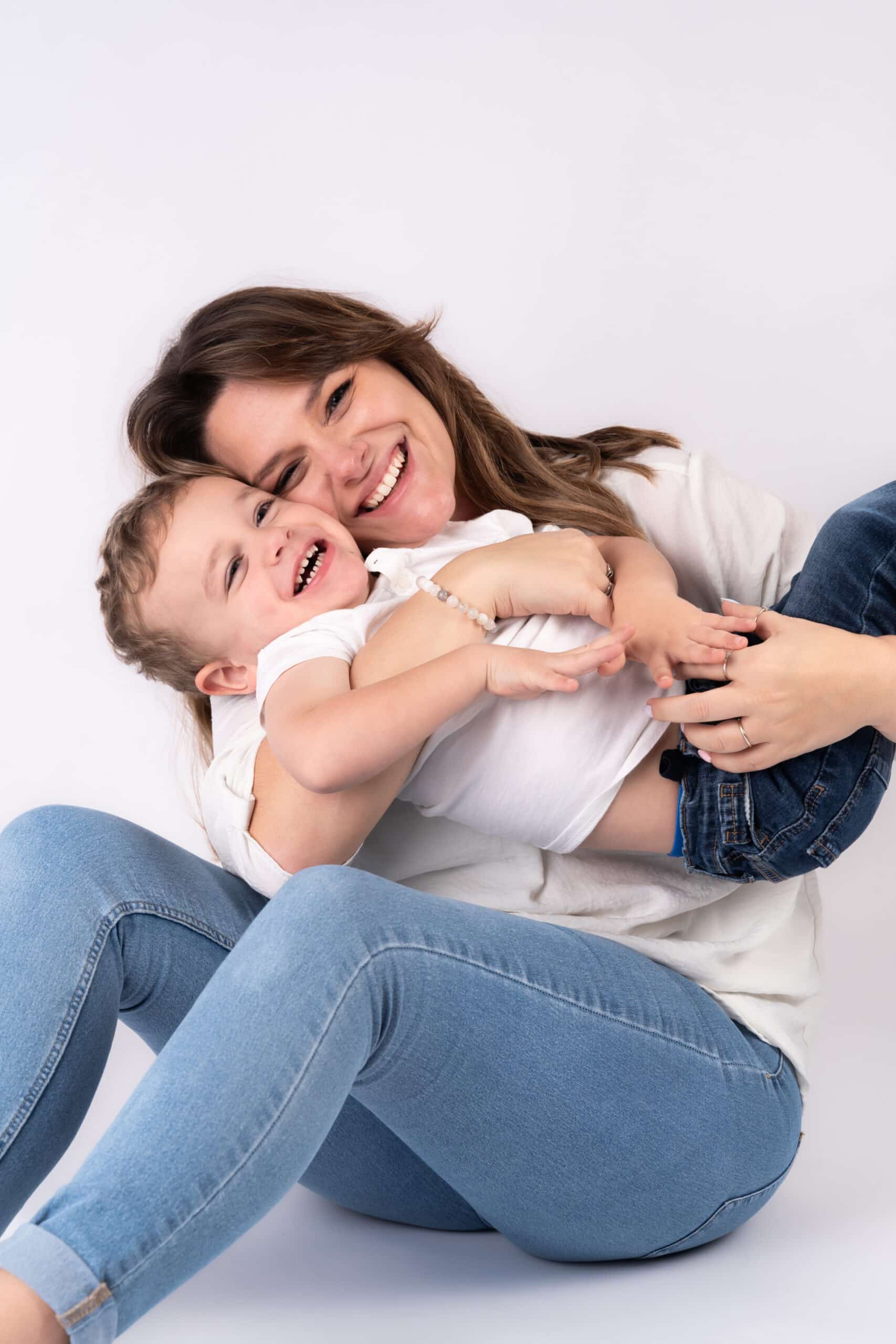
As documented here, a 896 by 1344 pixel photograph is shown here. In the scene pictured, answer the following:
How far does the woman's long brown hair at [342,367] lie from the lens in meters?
1.69

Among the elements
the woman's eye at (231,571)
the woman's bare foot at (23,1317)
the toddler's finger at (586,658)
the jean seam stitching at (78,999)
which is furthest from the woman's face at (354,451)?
the woman's bare foot at (23,1317)

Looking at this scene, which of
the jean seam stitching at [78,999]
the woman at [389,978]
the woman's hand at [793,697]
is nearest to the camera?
the woman at [389,978]

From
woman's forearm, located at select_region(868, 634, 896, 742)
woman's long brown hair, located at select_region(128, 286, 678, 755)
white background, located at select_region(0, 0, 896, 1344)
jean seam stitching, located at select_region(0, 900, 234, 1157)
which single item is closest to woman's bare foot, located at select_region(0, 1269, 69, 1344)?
jean seam stitching, located at select_region(0, 900, 234, 1157)

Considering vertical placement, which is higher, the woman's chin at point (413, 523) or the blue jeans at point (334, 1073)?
the woman's chin at point (413, 523)

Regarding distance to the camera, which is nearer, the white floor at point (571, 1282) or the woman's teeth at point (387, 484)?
the white floor at point (571, 1282)

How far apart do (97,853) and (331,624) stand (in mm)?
358

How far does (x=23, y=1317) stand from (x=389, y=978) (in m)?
0.38

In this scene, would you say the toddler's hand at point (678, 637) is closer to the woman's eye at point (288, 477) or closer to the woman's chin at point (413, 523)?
the woman's chin at point (413, 523)

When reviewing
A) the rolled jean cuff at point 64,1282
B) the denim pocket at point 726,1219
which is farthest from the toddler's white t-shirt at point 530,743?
the rolled jean cuff at point 64,1282

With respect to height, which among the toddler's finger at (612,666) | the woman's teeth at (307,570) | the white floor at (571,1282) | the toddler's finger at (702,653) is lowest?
the white floor at (571,1282)

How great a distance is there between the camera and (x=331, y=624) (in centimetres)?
144

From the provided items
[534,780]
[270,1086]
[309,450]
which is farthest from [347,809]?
[309,450]

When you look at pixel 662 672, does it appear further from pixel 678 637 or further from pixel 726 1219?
pixel 726 1219

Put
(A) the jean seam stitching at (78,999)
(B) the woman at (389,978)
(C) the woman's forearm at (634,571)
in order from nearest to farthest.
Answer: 1. (B) the woman at (389,978)
2. (A) the jean seam stitching at (78,999)
3. (C) the woman's forearm at (634,571)
